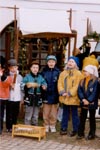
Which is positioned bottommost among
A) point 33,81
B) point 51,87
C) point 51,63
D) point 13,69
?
point 51,87

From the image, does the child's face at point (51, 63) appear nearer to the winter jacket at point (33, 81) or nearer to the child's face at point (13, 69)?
the winter jacket at point (33, 81)

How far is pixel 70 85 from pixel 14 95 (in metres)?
1.08

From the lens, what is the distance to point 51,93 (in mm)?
8758

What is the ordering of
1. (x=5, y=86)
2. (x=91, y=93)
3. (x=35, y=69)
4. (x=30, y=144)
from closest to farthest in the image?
(x=30, y=144) → (x=91, y=93) → (x=5, y=86) → (x=35, y=69)

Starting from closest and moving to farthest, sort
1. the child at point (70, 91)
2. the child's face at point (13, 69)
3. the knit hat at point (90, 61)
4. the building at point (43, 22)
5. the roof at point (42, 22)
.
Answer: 1. the child at point (70, 91)
2. the child's face at point (13, 69)
3. the knit hat at point (90, 61)
4. the roof at point (42, 22)
5. the building at point (43, 22)

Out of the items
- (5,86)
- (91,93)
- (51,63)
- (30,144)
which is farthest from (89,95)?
(5,86)

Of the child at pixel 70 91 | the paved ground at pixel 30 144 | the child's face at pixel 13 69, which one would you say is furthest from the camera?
the child's face at pixel 13 69

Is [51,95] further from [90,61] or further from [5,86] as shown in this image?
[90,61]

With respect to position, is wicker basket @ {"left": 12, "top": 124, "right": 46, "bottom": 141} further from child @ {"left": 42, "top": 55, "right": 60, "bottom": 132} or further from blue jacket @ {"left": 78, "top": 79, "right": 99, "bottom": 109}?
blue jacket @ {"left": 78, "top": 79, "right": 99, "bottom": 109}

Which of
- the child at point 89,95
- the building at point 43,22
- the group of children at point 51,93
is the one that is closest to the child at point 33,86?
the group of children at point 51,93

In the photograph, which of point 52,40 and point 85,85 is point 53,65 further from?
point 52,40

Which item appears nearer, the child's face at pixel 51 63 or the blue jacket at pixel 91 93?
the blue jacket at pixel 91 93

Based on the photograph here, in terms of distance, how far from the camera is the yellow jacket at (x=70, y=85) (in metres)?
8.37

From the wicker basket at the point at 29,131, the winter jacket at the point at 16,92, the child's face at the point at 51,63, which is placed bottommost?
the wicker basket at the point at 29,131
